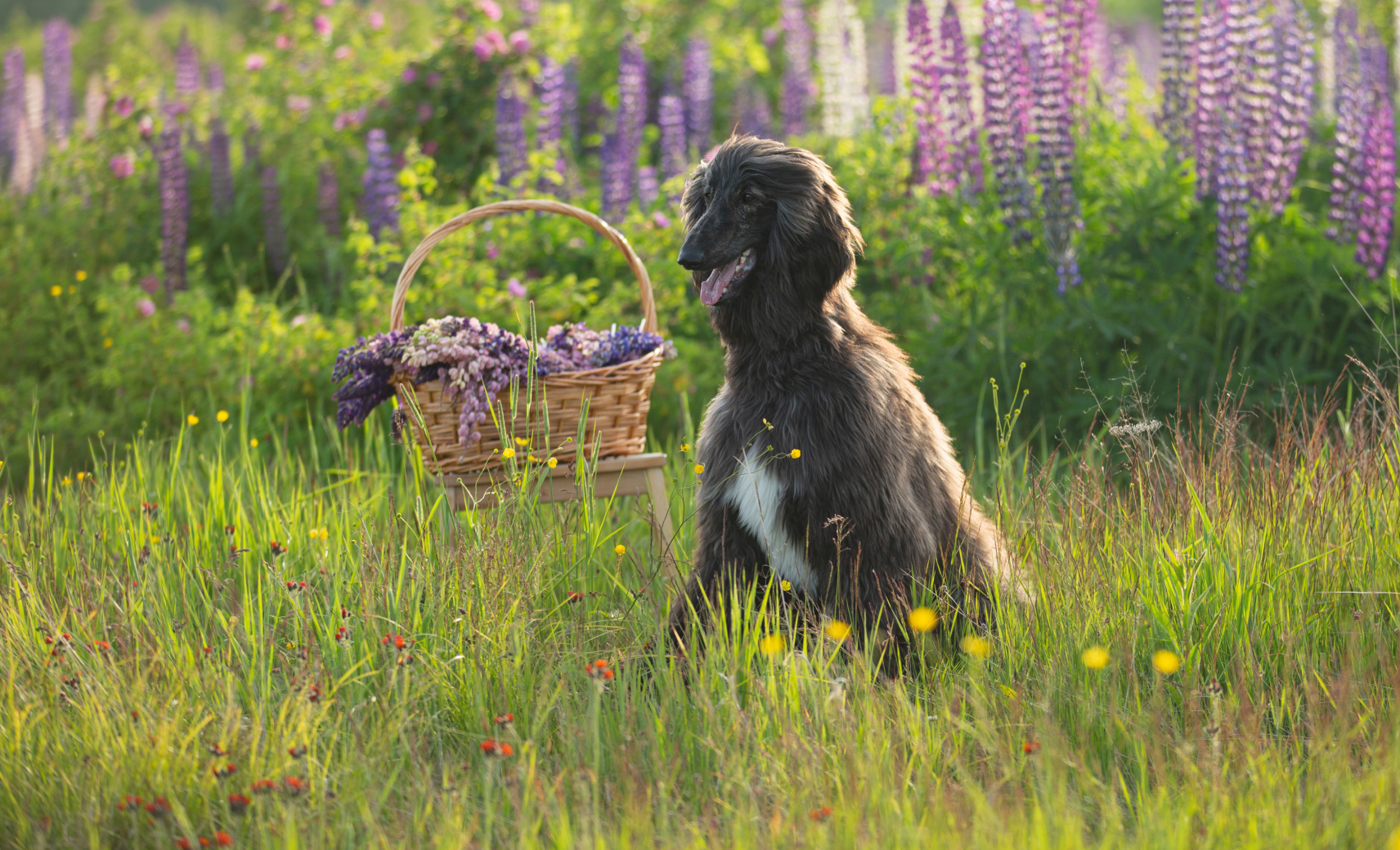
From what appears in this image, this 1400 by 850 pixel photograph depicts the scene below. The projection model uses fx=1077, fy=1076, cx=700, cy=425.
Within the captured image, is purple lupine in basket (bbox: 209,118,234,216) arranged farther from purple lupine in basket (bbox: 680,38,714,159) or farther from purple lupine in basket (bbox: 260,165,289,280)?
purple lupine in basket (bbox: 680,38,714,159)

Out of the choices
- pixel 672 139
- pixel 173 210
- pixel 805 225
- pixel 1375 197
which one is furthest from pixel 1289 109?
pixel 173 210

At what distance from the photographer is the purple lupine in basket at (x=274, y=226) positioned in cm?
695

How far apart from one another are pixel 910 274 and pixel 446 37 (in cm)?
415

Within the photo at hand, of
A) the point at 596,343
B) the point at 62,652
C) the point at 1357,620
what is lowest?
the point at 1357,620

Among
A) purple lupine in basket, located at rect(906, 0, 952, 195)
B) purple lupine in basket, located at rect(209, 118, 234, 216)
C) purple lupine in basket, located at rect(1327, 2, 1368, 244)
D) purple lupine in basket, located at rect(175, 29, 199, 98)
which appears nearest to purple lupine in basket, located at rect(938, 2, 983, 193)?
purple lupine in basket, located at rect(906, 0, 952, 195)

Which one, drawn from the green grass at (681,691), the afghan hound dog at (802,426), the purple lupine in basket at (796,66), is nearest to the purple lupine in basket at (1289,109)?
the green grass at (681,691)

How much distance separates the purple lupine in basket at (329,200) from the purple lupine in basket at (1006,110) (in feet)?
13.6

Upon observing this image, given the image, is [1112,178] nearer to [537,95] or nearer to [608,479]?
[608,479]

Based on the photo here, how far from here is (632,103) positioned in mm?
6984

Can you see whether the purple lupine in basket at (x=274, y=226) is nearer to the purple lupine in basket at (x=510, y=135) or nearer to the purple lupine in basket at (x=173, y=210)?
the purple lupine in basket at (x=173, y=210)

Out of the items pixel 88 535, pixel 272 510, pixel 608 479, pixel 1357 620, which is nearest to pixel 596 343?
pixel 608 479

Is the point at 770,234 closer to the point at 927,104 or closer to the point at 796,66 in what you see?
the point at 927,104

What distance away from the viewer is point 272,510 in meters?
3.53

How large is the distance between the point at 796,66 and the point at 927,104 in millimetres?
3678
